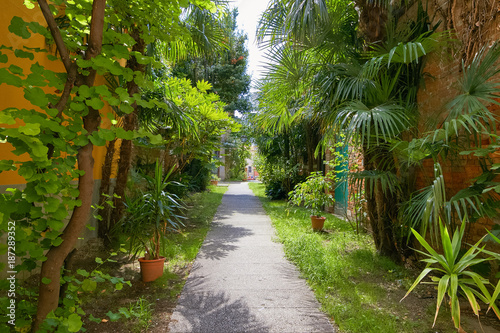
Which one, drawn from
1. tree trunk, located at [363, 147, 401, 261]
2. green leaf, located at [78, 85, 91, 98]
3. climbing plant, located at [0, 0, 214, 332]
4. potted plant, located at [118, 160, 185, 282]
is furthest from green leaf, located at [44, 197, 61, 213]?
tree trunk, located at [363, 147, 401, 261]

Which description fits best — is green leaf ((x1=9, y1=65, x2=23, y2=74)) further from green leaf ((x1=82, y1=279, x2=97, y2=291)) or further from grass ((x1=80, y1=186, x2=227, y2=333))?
grass ((x1=80, y1=186, x2=227, y2=333))

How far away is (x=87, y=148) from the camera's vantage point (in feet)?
5.98

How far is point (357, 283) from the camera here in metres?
3.81

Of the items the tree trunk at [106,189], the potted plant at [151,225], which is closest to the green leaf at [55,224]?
the potted plant at [151,225]

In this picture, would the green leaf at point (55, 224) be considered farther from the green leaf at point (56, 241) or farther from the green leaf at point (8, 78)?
the green leaf at point (8, 78)

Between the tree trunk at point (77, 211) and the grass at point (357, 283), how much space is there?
7.79 feet

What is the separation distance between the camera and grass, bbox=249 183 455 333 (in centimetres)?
284

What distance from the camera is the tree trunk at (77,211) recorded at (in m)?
1.73

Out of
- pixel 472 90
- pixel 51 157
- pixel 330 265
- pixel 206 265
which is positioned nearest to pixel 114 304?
pixel 206 265

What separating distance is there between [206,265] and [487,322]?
3.38m

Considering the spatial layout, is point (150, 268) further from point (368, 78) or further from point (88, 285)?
point (368, 78)

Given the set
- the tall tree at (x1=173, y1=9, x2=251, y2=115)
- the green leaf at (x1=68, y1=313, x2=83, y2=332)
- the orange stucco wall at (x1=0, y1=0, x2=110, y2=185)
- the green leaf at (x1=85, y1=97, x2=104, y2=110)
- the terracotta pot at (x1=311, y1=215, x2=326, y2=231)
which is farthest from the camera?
the tall tree at (x1=173, y1=9, x2=251, y2=115)

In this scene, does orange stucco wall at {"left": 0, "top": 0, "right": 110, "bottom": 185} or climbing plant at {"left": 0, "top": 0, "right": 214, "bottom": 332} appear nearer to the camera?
climbing plant at {"left": 0, "top": 0, "right": 214, "bottom": 332}

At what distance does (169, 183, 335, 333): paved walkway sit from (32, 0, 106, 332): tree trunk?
1328mm
